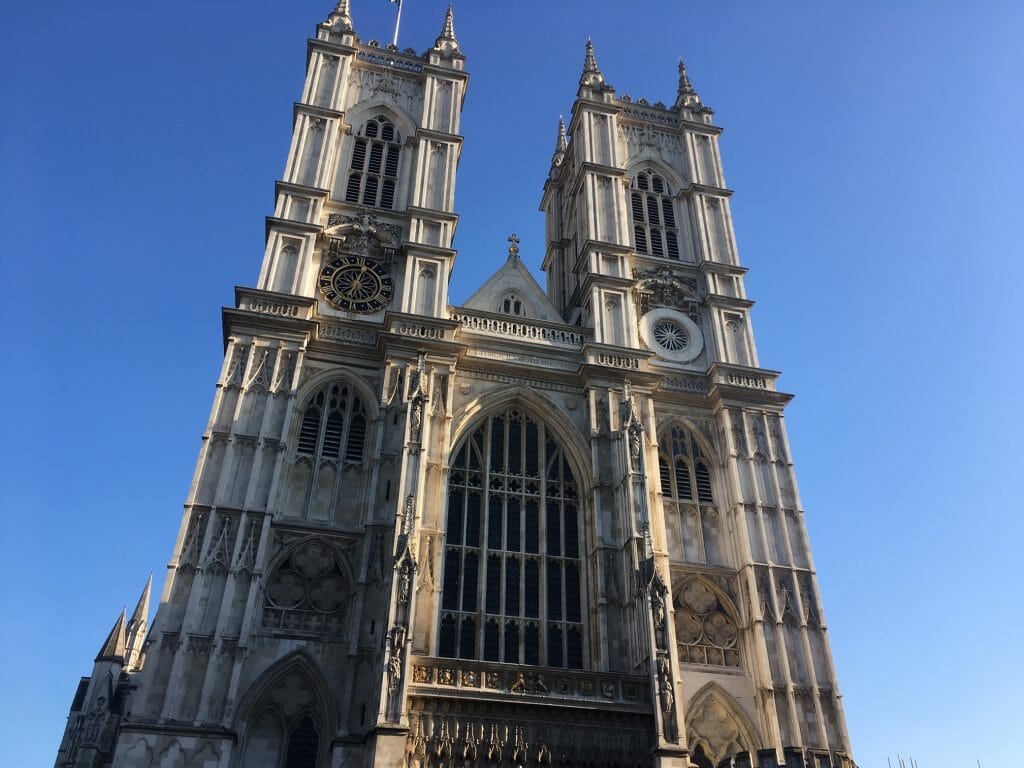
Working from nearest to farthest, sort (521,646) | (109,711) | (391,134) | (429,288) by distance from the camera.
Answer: (521,646) < (429,288) < (391,134) < (109,711)

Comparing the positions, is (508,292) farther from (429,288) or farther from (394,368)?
(394,368)

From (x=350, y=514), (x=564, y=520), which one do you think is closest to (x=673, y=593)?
(x=564, y=520)

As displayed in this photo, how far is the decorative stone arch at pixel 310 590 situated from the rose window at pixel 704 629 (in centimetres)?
952

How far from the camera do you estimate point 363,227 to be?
2955 centimetres

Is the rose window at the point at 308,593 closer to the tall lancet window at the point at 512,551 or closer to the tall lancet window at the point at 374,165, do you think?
the tall lancet window at the point at 512,551

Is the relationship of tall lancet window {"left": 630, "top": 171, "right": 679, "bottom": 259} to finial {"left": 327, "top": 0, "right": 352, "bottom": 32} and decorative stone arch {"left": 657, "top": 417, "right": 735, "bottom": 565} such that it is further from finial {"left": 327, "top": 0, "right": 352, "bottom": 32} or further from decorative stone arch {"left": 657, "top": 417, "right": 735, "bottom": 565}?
finial {"left": 327, "top": 0, "right": 352, "bottom": 32}

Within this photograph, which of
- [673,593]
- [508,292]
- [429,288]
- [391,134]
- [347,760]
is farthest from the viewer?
[391,134]

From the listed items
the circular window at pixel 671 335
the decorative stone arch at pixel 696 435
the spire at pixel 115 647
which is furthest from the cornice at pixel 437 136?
the spire at pixel 115 647

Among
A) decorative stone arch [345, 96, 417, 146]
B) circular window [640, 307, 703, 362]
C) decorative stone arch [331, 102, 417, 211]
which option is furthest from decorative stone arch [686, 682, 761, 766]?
decorative stone arch [345, 96, 417, 146]

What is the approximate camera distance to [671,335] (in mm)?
30562

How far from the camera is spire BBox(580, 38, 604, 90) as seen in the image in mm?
36719

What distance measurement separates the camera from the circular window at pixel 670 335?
30.3m

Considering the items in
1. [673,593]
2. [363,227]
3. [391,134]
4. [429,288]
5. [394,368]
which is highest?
[391,134]

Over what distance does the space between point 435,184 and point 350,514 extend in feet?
44.6
